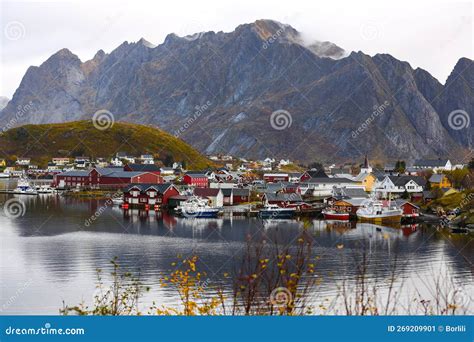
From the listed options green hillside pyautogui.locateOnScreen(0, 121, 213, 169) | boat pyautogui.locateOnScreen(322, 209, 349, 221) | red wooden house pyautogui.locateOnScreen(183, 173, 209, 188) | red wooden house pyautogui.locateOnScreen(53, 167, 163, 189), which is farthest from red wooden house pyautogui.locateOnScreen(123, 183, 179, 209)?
green hillside pyautogui.locateOnScreen(0, 121, 213, 169)

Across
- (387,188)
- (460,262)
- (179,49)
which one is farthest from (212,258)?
(179,49)

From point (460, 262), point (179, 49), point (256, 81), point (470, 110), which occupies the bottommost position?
point (460, 262)

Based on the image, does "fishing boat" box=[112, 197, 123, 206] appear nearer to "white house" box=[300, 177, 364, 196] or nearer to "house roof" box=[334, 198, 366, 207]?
"white house" box=[300, 177, 364, 196]

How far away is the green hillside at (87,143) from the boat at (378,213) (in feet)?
124

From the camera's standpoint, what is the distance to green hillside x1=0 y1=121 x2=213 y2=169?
69.9 m

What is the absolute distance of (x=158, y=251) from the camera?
59.5 feet

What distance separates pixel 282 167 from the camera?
71.9m

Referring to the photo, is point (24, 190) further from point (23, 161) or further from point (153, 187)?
point (23, 161)

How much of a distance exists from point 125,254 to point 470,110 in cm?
12582

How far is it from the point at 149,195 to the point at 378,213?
14015mm

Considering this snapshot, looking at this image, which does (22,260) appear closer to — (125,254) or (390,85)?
(125,254)

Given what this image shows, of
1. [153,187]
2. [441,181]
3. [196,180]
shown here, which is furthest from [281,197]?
[196,180]

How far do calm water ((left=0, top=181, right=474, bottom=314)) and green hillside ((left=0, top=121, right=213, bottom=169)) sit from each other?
40.1 m

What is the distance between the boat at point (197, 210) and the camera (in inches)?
1201
